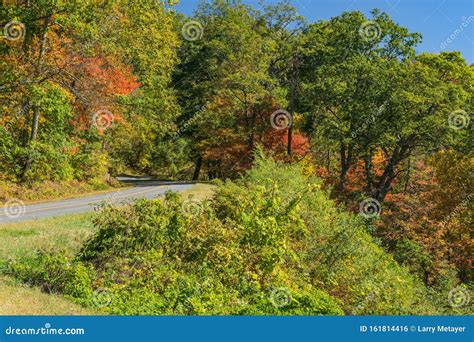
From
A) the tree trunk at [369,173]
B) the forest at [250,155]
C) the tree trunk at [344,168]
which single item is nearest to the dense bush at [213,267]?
the forest at [250,155]

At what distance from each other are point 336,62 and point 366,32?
3178 mm

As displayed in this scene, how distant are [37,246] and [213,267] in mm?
4413

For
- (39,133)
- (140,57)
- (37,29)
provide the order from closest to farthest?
(37,29) < (39,133) < (140,57)

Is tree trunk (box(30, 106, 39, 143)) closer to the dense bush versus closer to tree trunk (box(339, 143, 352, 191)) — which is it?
the dense bush

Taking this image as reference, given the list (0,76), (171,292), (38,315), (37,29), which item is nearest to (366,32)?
(37,29)

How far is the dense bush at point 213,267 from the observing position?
10.4m

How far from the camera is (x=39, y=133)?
97.1 feet

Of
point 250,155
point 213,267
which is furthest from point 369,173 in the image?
point 213,267

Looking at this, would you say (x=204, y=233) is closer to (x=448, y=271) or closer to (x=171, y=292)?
(x=171, y=292)

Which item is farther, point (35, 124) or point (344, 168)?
point (344, 168)

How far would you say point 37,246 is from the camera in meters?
12.5

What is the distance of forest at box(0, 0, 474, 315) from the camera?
11.6 meters

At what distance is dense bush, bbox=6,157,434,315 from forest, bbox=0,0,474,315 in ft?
0.16

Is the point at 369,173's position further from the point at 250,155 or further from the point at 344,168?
the point at 250,155
